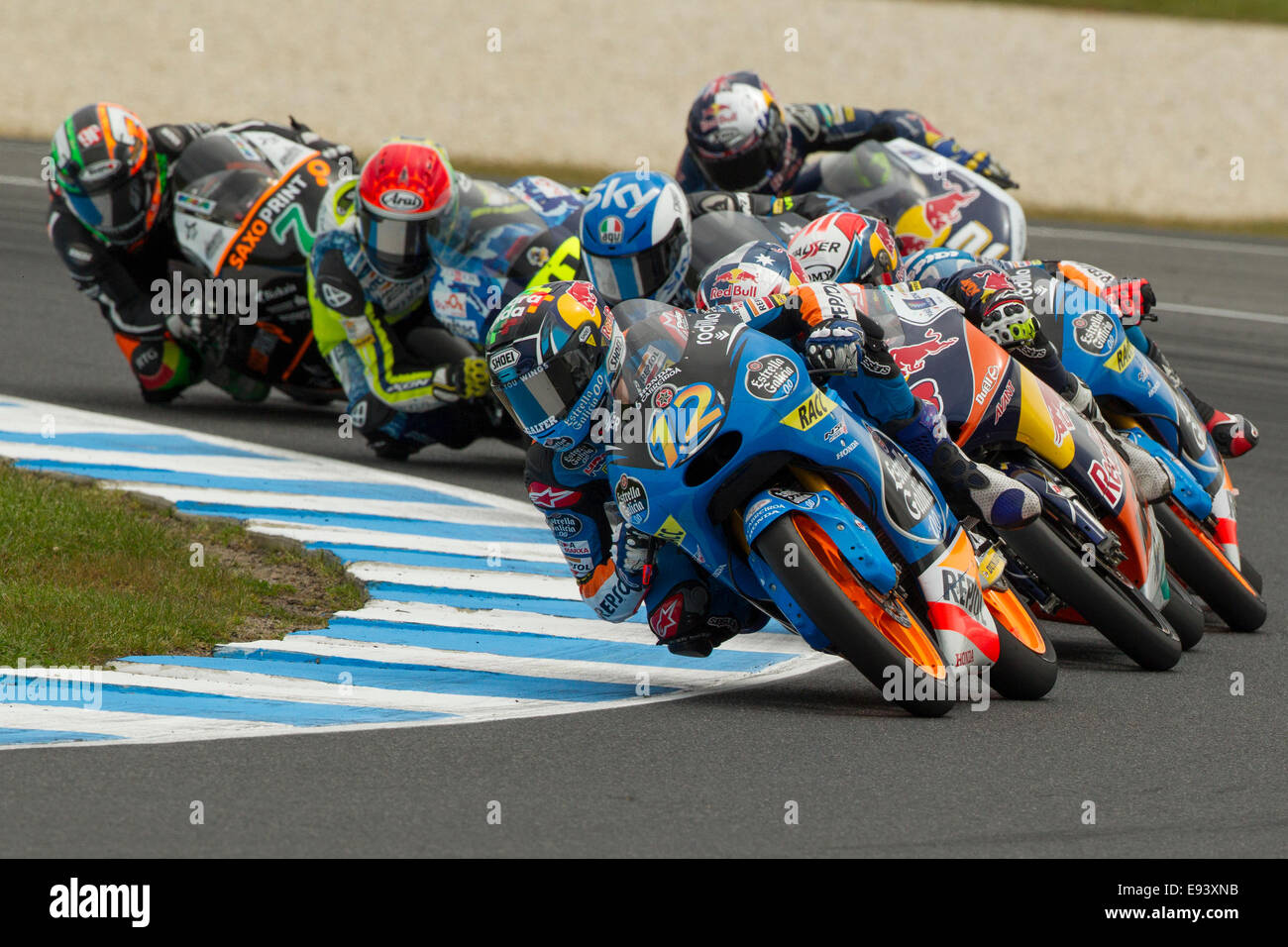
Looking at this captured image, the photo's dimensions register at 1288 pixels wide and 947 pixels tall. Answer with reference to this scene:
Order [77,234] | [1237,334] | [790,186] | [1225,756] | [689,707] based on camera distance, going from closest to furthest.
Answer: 1. [1225,756]
2. [689,707]
3. [790,186]
4. [77,234]
5. [1237,334]

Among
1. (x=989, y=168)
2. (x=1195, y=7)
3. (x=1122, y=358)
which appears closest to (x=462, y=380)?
(x=989, y=168)

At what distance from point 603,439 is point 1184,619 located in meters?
2.57

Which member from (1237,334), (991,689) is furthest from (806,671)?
(1237,334)

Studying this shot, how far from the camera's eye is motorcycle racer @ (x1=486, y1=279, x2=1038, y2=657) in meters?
6.24

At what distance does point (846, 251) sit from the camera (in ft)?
25.2

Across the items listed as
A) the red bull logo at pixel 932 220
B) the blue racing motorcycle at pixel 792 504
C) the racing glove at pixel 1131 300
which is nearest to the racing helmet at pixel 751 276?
the blue racing motorcycle at pixel 792 504

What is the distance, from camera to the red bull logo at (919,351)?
7.24m

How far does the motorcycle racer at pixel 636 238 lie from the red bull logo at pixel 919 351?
0.98 meters

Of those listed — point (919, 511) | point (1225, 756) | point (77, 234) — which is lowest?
point (1225, 756)

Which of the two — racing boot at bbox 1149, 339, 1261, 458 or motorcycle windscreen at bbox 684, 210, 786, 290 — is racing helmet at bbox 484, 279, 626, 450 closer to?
motorcycle windscreen at bbox 684, 210, 786, 290

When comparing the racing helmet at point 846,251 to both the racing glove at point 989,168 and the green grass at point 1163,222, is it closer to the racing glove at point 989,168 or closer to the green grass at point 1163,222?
the racing glove at point 989,168
